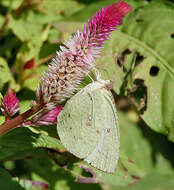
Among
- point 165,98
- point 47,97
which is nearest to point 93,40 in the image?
point 47,97

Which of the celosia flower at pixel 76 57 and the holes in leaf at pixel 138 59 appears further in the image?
the holes in leaf at pixel 138 59

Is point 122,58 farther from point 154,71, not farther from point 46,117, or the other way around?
point 46,117

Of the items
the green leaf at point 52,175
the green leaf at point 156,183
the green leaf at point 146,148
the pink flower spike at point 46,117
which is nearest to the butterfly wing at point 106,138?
the pink flower spike at point 46,117

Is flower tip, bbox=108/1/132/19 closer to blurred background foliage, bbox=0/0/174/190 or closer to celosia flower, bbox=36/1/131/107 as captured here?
celosia flower, bbox=36/1/131/107

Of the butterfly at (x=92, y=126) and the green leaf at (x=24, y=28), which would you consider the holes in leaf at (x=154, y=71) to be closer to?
the butterfly at (x=92, y=126)

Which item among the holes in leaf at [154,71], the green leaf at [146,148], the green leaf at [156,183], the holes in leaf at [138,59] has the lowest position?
the green leaf at [156,183]

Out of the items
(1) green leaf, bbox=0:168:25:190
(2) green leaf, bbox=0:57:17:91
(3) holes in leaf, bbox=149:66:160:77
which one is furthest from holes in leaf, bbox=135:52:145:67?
(1) green leaf, bbox=0:168:25:190
